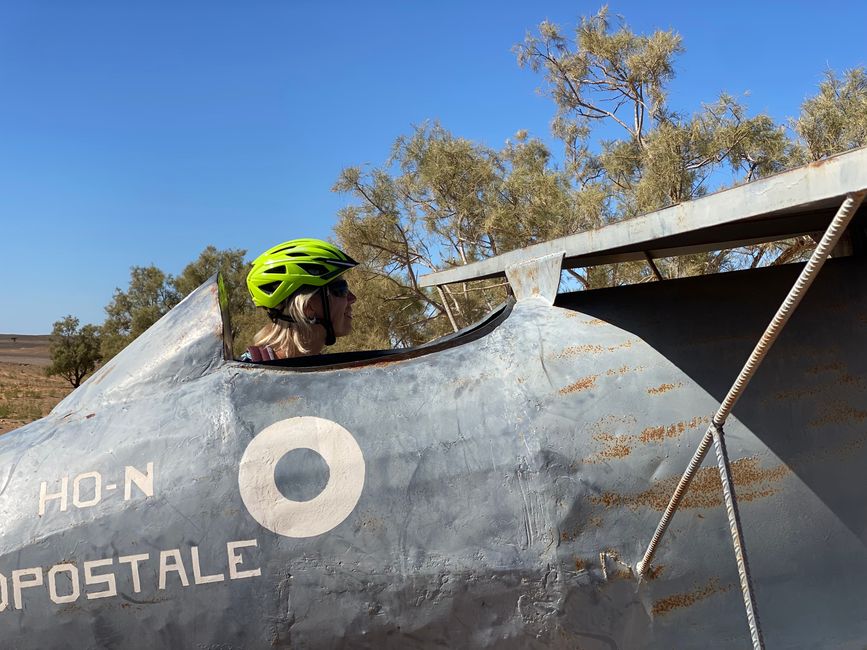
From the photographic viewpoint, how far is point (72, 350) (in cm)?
4772

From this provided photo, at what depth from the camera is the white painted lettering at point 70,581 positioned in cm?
214

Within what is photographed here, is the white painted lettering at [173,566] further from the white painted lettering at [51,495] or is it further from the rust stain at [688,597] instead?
the rust stain at [688,597]

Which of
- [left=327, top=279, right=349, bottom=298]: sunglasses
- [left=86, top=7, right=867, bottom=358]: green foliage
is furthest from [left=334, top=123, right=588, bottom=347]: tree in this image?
[left=327, top=279, right=349, bottom=298]: sunglasses

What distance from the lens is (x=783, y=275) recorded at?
8.55 ft

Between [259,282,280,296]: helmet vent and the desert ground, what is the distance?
58.0 feet

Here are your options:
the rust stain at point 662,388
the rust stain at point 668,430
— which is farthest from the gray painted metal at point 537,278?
the rust stain at point 668,430

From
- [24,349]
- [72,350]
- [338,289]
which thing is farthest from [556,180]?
[24,349]

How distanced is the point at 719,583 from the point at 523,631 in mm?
631

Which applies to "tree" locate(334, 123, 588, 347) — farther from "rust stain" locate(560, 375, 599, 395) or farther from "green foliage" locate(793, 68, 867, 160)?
"rust stain" locate(560, 375, 599, 395)

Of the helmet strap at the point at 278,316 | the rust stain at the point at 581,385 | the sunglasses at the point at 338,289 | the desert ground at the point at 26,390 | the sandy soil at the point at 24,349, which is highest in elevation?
the sandy soil at the point at 24,349

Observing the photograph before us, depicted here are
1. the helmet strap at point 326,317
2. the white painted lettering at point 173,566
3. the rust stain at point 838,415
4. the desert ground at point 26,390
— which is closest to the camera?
the white painted lettering at point 173,566

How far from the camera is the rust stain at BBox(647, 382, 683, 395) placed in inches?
93.7

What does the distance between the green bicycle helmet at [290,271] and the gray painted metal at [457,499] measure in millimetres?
1018

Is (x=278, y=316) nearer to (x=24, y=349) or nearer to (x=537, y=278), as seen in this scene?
(x=537, y=278)
